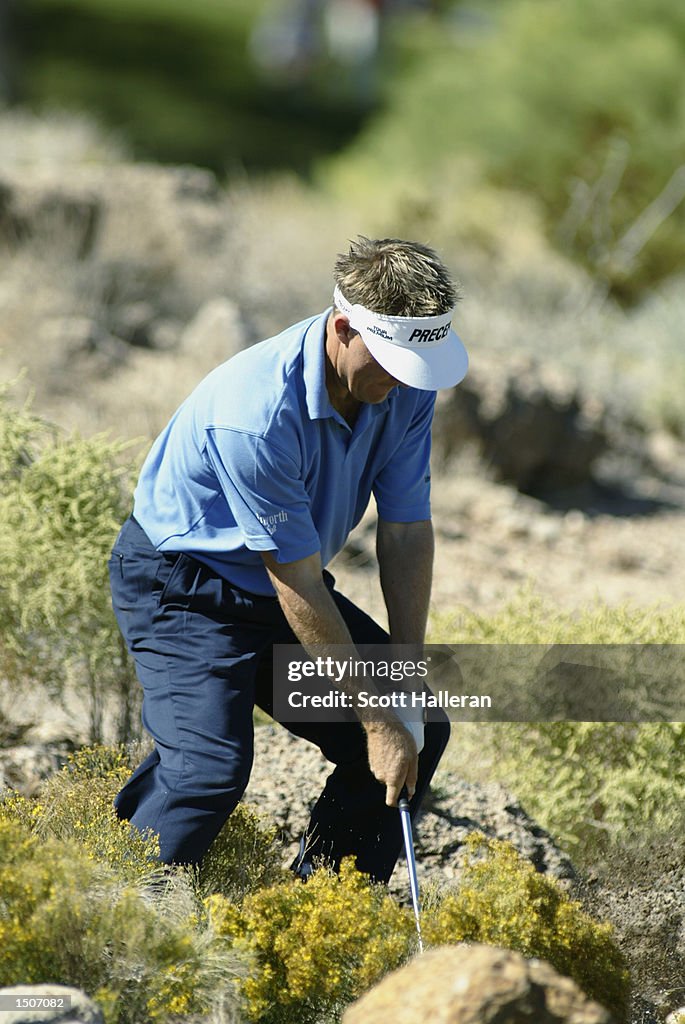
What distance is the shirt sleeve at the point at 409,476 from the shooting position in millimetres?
3727

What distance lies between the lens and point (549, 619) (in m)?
4.75

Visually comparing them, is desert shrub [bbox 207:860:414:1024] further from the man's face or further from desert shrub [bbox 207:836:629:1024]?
the man's face

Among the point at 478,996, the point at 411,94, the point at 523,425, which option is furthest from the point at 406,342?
the point at 411,94

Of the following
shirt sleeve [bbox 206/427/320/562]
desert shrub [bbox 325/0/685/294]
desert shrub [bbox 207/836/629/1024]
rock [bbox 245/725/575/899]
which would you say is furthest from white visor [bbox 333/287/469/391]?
desert shrub [bbox 325/0/685/294]

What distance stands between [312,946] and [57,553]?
1731 mm

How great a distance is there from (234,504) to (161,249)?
348 inches

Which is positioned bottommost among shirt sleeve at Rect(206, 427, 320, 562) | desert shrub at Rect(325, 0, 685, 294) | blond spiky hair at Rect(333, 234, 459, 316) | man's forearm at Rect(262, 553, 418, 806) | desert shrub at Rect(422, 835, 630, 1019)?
desert shrub at Rect(422, 835, 630, 1019)

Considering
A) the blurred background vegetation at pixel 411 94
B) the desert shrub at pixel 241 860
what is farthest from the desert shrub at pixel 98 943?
the blurred background vegetation at pixel 411 94

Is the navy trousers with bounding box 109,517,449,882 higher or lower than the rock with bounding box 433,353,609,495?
lower

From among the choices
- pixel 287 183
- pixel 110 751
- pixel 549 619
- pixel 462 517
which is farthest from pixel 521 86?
pixel 110 751

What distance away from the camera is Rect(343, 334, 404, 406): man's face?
10.8ft

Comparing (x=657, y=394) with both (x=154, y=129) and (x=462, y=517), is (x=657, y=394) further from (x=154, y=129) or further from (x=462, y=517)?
(x=154, y=129)

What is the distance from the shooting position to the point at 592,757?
14.4 feet

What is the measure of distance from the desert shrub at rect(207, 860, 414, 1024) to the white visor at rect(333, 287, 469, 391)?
1272mm
